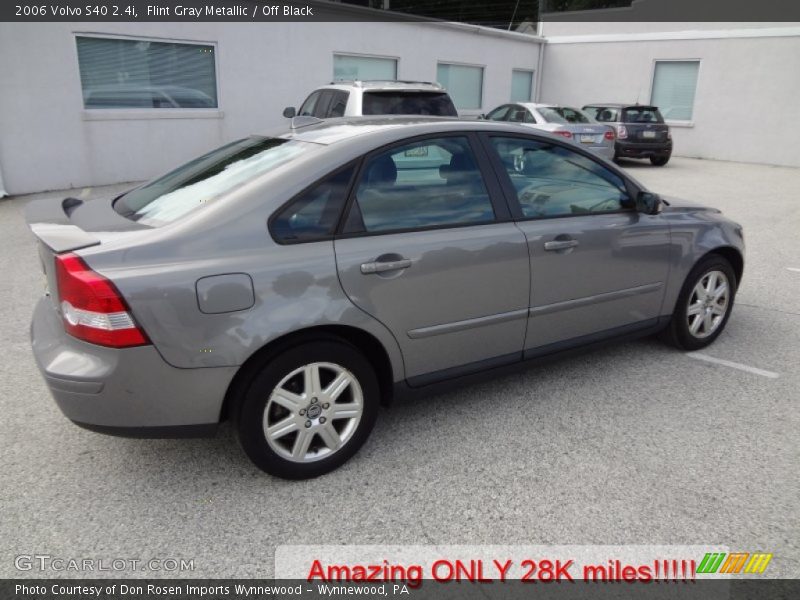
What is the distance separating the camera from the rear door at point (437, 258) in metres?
2.93

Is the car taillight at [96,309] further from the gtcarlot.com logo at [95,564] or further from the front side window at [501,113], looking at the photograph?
the front side window at [501,113]

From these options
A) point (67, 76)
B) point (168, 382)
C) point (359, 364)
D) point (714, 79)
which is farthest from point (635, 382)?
point (714, 79)

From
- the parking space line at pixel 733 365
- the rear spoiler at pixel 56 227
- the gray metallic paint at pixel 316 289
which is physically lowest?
the parking space line at pixel 733 365

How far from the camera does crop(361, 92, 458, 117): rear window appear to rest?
8.02 m

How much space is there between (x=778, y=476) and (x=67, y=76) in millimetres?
11377

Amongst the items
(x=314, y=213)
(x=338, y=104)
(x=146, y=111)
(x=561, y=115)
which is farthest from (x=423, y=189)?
(x=561, y=115)

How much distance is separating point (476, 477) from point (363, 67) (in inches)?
529

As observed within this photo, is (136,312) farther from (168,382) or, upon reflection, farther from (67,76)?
(67,76)

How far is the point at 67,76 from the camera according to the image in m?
10.5

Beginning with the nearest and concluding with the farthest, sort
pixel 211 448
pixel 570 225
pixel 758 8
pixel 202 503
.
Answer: pixel 202 503
pixel 211 448
pixel 570 225
pixel 758 8

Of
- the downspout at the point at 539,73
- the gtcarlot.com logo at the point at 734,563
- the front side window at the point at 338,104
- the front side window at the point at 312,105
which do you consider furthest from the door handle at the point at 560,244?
the downspout at the point at 539,73

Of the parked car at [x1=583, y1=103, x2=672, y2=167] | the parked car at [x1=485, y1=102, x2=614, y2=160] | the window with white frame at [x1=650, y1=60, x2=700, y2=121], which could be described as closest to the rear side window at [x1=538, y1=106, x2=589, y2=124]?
the parked car at [x1=485, y1=102, x2=614, y2=160]

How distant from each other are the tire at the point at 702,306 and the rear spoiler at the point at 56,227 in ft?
11.7

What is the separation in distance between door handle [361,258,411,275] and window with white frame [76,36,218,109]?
33.1 feet
